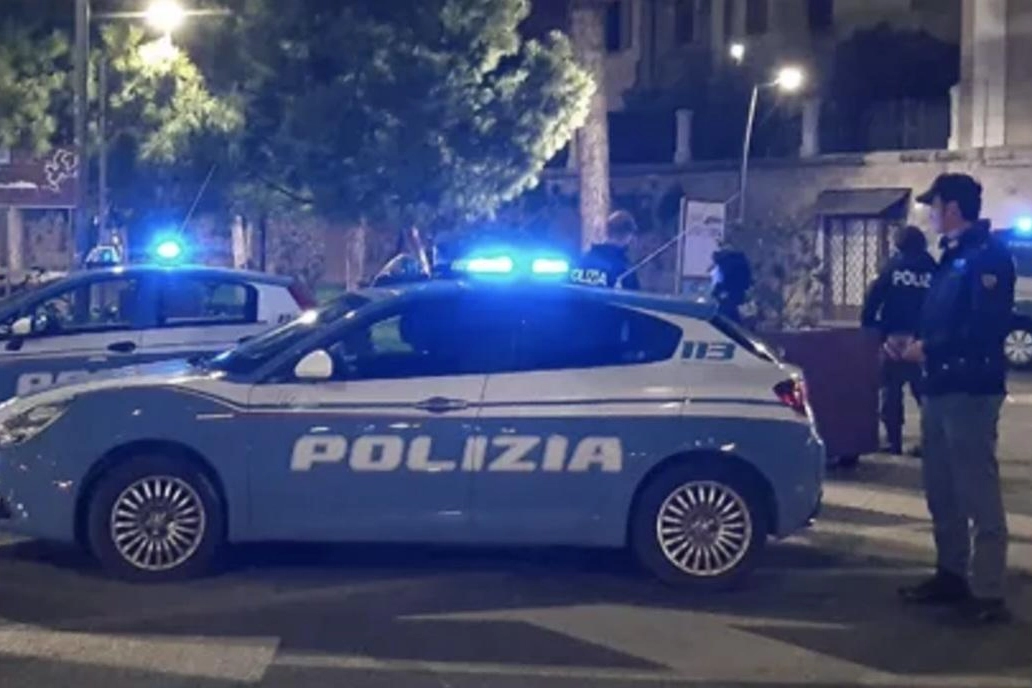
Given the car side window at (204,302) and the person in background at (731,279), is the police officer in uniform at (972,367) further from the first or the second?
the person in background at (731,279)

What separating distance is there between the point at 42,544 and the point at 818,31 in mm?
35271

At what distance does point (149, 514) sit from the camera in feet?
31.9

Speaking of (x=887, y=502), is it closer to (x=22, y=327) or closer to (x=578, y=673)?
(x=578, y=673)

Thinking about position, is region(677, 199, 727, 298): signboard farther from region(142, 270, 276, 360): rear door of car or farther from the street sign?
region(142, 270, 276, 360): rear door of car

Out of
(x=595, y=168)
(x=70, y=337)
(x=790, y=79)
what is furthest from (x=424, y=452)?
(x=790, y=79)

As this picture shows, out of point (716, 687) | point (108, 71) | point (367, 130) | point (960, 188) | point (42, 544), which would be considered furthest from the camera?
point (108, 71)

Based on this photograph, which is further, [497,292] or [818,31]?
[818,31]

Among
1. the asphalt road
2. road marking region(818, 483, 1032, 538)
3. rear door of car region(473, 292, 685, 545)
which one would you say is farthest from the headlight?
road marking region(818, 483, 1032, 538)

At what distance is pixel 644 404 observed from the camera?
9820 millimetres

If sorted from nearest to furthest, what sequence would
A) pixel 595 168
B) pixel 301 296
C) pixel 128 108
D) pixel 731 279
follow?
pixel 301 296, pixel 731 279, pixel 128 108, pixel 595 168

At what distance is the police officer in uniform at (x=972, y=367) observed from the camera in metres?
8.88

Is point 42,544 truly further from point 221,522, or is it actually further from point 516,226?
point 516,226

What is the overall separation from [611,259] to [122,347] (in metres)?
3.61

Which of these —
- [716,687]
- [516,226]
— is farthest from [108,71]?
[716,687]
